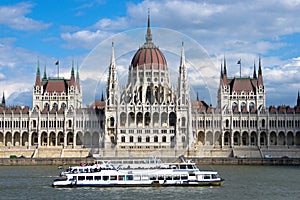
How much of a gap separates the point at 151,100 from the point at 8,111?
32937 millimetres

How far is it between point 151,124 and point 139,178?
5841cm

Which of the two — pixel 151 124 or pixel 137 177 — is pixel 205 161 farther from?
pixel 137 177

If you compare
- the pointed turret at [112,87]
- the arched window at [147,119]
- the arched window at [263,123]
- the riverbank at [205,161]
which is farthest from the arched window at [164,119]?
the arched window at [263,123]

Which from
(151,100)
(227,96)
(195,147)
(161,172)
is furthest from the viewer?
(227,96)

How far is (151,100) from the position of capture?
5246 inches

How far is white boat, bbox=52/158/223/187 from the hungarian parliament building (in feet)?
164

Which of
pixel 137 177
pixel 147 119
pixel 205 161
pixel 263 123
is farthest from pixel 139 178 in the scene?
pixel 263 123

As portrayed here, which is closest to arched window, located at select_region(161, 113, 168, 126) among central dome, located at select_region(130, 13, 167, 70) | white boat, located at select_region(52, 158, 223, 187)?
central dome, located at select_region(130, 13, 167, 70)

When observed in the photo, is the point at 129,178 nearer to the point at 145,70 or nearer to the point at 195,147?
the point at 195,147

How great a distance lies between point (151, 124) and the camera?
12875cm

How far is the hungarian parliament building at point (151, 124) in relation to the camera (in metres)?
126

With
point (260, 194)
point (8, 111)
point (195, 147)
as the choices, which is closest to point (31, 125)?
point (8, 111)

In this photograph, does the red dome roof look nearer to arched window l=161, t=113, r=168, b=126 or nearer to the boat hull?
arched window l=161, t=113, r=168, b=126

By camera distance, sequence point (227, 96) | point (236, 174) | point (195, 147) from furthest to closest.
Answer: point (227, 96)
point (195, 147)
point (236, 174)
